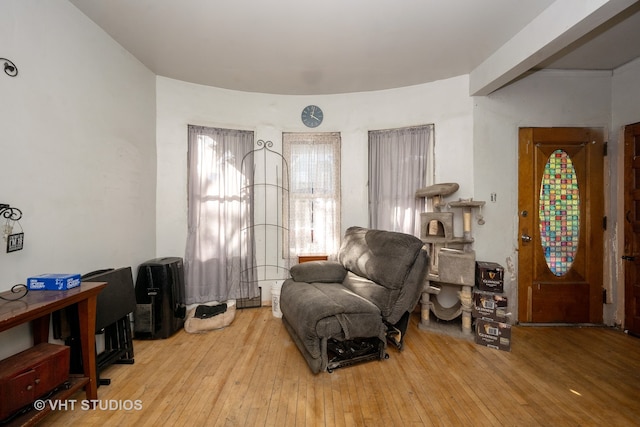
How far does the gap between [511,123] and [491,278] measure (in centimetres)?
167

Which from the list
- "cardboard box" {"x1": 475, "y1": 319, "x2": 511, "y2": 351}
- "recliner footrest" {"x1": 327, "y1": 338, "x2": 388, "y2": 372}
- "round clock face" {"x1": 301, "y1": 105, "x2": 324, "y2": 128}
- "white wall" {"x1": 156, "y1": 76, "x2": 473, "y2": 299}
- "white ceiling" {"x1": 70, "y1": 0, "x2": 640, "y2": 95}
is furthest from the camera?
"round clock face" {"x1": 301, "y1": 105, "x2": 324, "y2": 128}

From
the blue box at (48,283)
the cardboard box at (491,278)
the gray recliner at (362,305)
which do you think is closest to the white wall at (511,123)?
the cardboard box at (491,278)

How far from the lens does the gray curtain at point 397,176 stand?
10.4 ft

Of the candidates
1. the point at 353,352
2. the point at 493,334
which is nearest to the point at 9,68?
the point at 353,352

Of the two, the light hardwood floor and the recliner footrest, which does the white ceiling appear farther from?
the recliner footrest

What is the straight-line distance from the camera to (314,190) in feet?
11.4

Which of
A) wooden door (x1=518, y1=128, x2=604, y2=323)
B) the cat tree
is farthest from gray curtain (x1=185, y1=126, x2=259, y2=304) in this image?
wooden door (x1=518, y1=128, x2=604, y2=323)

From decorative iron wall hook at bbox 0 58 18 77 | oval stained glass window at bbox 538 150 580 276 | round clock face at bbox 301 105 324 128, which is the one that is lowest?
oval stained glass window at bbox 538 150 580 276

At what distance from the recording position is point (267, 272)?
11.2ft

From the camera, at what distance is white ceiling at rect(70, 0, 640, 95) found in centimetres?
196

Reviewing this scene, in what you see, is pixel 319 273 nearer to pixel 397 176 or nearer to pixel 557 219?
pixel 397 176

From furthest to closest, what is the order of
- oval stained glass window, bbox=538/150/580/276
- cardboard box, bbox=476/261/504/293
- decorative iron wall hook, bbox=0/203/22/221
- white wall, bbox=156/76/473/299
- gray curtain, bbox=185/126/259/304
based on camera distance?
1. gray curtain, bbox=185/126/259/304
2. white wall, bbox=156/76/473/299
3. oval stained glass window, bbox=538/150/580/276
4. cardboard box, bbox=476/261/504/293
5. decorative iron wall hook, bbox=0/203/22/221

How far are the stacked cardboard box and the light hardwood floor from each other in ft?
0.31

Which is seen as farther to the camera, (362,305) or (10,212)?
(362,305)
